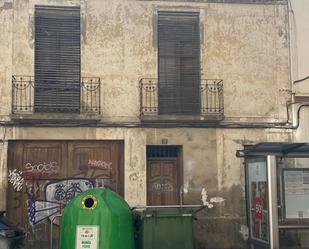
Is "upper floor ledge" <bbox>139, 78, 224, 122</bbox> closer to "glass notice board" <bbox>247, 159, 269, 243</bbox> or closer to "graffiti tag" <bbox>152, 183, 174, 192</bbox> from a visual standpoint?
"graffiti tag" <bbox>152, 183, 174, 192</bbox>

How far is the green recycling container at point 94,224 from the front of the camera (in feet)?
28.7

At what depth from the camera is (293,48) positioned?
49.5 ft

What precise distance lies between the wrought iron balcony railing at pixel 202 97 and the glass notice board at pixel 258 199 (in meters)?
2.36

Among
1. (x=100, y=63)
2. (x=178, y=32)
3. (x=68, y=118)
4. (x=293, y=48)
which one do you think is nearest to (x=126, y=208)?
(x=68, y=118)

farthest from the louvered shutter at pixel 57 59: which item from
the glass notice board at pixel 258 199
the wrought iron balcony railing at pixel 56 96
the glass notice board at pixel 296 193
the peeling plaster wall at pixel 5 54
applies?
the glass notice board at pixel 296 193

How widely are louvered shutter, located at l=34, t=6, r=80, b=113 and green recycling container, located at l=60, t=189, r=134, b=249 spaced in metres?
5.50

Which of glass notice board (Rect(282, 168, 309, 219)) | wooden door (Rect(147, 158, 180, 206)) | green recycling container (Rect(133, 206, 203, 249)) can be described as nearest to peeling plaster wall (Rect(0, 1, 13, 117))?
wooden door (Rect(147, 158, 180, 206))

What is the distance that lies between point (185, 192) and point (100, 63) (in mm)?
4149

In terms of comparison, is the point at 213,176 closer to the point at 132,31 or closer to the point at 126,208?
the point at 132,31

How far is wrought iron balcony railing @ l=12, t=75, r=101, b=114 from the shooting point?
45.5ft

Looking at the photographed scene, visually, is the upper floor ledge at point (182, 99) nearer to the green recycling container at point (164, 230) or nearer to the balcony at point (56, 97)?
the balcony at point (56, 97)

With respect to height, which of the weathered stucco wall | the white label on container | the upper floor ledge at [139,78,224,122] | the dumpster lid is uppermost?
the weathered stucco wall

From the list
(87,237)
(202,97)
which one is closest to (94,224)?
(87,237)

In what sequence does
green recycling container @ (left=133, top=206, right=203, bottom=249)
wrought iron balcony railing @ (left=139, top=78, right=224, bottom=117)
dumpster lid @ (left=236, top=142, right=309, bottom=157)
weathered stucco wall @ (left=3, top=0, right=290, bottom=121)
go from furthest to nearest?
wrought iron balcony railing @ (left=139, top=78, right=224, bottom=117) < weathered stucco wall @ (left=3, top=0, right=290, bottom=121) < dumpster lid @ (left=236, top=142, right=309, bottom=157) < green recycling container @ (left=133, top=206, right=203, bottom=249)
